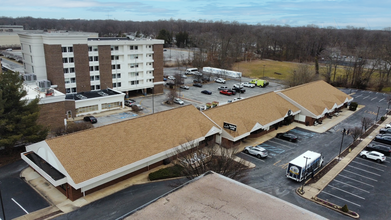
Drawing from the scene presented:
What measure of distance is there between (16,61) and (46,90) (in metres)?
84.6

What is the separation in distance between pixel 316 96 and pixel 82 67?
152 ft

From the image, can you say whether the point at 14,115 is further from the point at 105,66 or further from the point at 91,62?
the point at 105,66

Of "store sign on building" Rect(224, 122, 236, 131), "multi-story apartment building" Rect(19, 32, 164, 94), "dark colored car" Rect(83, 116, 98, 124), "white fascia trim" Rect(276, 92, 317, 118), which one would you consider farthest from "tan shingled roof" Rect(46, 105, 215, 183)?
"multi-story apartment building" Rect(19, 32, 164, 94)

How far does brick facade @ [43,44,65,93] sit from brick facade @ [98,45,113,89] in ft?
26.4

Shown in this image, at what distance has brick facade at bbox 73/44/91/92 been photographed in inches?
2147

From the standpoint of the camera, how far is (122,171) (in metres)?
27.8

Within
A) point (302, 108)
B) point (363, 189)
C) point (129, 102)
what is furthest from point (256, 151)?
point (129, 102)

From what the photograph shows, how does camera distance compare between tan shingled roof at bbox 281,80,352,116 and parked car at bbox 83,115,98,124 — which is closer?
parked car at bbox 83,115,98,124

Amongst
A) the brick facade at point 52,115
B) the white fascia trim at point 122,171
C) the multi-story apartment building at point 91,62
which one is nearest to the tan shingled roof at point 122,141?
the white fascia trim at point 122,171

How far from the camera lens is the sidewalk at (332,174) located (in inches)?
1097

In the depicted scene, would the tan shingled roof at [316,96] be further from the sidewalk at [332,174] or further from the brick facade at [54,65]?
the brick facade at [54,65]

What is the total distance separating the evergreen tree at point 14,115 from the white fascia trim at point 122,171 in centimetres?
1174

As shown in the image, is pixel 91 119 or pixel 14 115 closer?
pixel 14 115

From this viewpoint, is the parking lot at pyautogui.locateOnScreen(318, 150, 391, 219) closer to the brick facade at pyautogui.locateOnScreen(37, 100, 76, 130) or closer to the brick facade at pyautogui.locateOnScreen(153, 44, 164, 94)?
the brick facade at pyautogui.locateOnScreen(37, 100, 76, 130)
